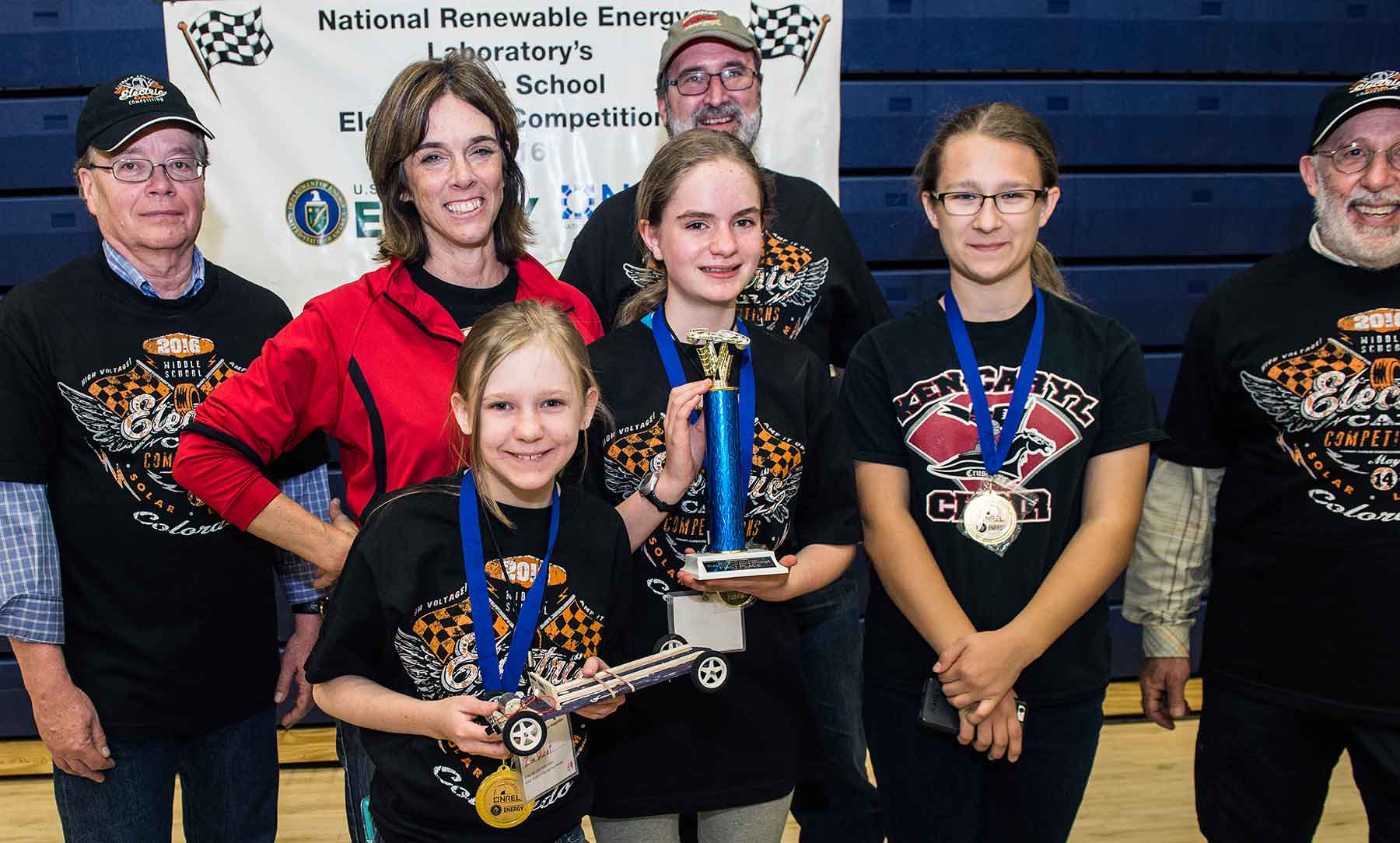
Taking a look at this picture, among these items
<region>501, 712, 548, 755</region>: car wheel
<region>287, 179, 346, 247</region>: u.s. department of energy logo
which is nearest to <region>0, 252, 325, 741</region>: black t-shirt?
<region>501, 712, 548, 755</region>: car wheel

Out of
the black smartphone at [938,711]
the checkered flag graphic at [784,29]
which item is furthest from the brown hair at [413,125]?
the checkered flag graphic at [784,29]

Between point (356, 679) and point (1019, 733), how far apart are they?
104 cm

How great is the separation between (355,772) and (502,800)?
14.3 inches

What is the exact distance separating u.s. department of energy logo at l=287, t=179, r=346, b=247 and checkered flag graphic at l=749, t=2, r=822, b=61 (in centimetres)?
149

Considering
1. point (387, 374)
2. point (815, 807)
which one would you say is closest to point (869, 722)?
point (815, 807)

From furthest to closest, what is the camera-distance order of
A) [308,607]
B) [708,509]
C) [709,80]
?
1. [709,80]
2. [308,607]
3. [708,509]

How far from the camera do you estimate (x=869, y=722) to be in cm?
A: 184

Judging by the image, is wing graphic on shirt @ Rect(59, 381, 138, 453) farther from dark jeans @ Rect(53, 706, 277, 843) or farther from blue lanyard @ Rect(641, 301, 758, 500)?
blue lanyard @ Rect(641, 301, 758, 500)

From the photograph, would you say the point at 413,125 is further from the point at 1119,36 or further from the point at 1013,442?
the point at 1119,36

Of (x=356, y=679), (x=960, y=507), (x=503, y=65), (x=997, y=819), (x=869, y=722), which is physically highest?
(x=503, y=65)

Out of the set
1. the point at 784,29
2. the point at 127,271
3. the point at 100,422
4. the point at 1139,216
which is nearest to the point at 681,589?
the point at 100,422

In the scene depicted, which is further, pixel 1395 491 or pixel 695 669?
pixel 1395 491

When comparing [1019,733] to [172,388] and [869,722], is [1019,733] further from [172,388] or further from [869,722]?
[172,388]

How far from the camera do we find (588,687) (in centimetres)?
131
